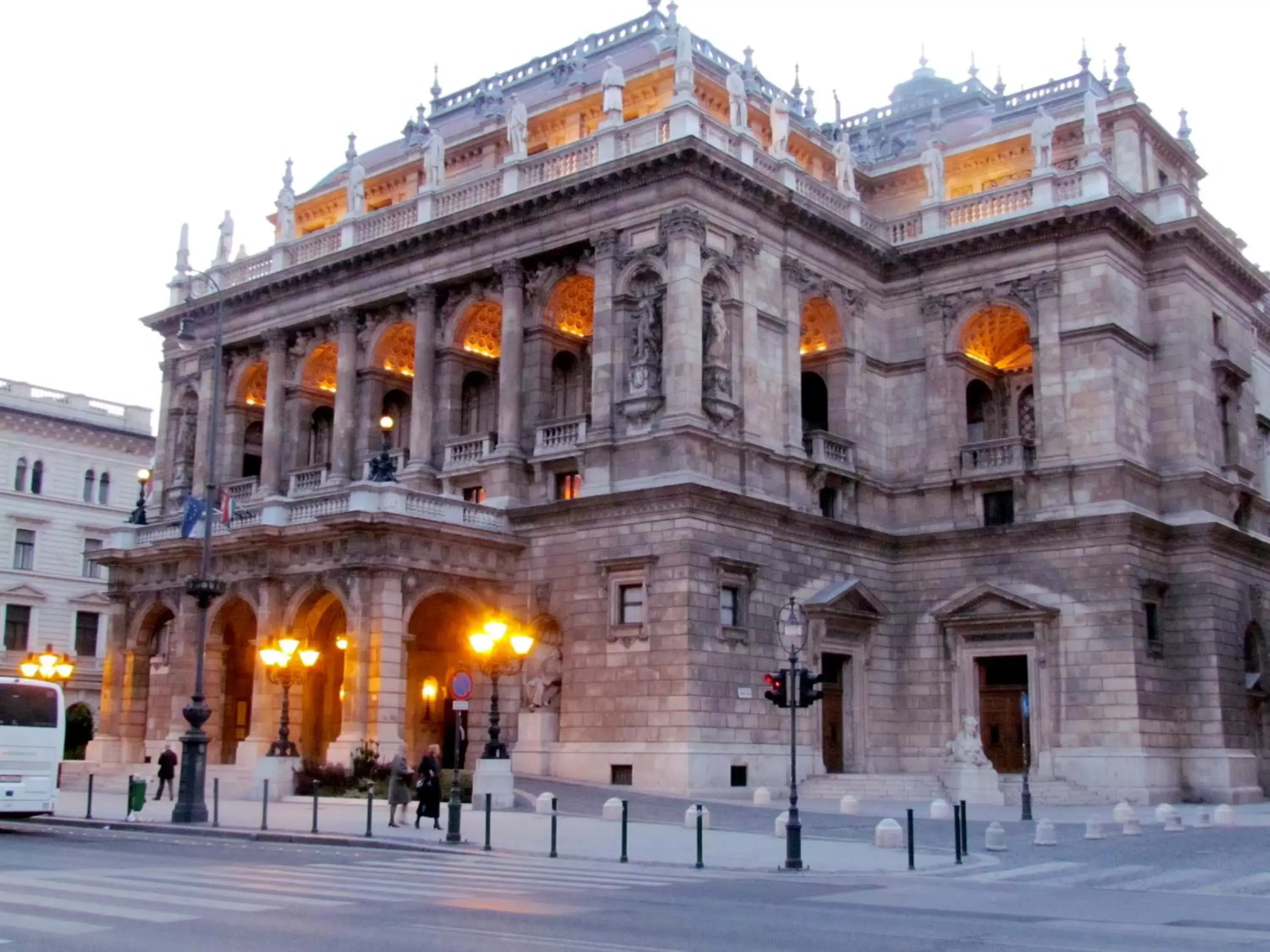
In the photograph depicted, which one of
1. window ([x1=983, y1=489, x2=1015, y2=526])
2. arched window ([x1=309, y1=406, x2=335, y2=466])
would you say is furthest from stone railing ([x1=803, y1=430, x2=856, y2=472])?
arched window ([x1=309, y1=406, x2=335, y2=466])

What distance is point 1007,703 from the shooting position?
43.8m

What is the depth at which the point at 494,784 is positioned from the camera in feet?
109

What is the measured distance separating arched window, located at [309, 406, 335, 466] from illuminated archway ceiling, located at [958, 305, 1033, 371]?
2239cm

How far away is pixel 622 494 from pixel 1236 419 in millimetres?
22332

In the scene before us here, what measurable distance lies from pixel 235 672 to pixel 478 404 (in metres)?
11.6

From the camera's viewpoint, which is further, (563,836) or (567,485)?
(567,485)

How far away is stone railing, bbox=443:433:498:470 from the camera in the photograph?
146 feet

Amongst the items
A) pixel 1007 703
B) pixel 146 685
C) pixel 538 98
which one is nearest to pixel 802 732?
pixel 1007 703

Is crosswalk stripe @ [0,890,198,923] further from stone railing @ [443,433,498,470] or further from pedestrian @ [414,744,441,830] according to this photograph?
stone railing @ [443,433,498,470]

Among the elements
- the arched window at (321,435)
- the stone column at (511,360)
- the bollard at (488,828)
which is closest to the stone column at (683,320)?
the stone column at (511,360)

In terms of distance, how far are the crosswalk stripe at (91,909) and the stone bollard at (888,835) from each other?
45.1 feet

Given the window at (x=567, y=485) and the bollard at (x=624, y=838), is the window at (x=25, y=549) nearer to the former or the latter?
the window at (x=567, y=485)

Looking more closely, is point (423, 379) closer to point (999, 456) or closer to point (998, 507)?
point (999, 456)

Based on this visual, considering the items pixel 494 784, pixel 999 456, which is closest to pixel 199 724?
pixel 494 784
